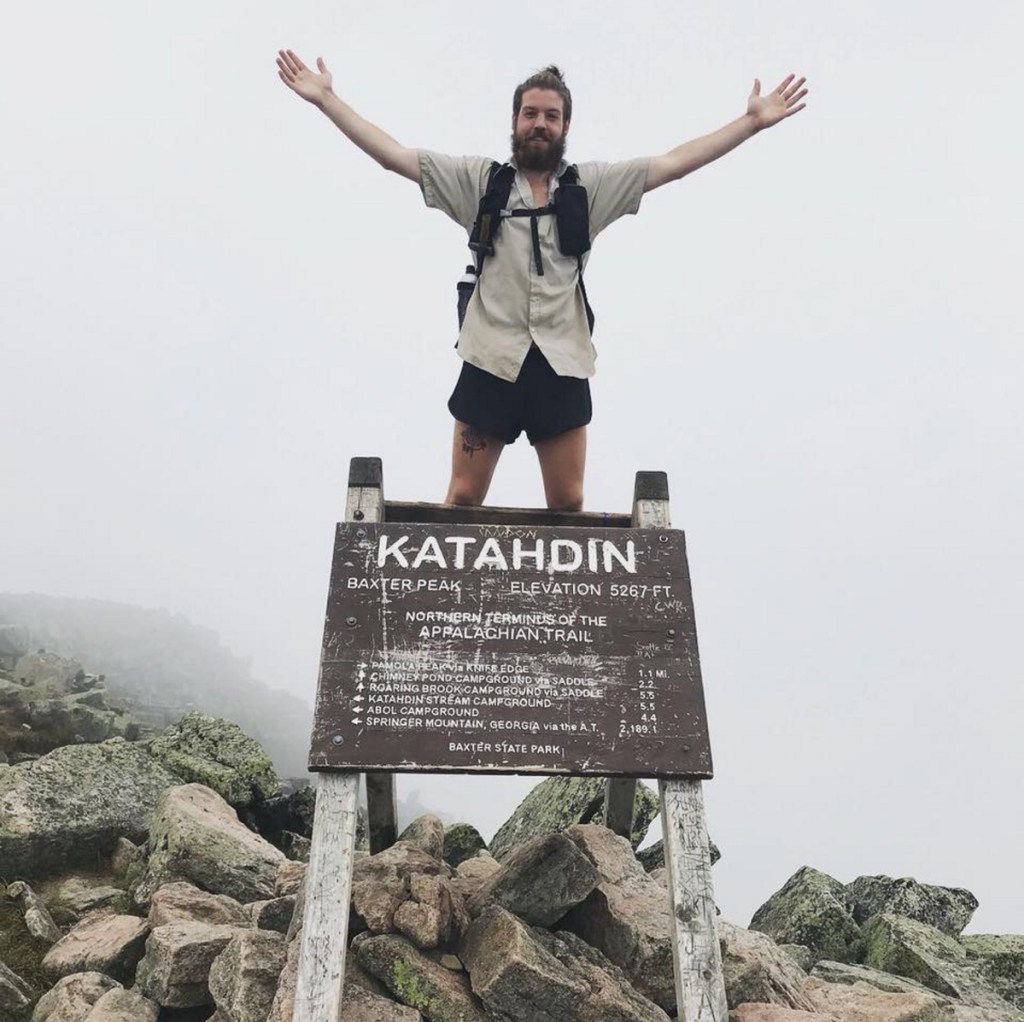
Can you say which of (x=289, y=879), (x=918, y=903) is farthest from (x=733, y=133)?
(x=918, y=903)

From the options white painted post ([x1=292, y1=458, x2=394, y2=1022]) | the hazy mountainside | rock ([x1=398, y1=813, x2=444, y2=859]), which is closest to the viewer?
white painted post ([x1=292, y1=458, x2=394, y2=1022])

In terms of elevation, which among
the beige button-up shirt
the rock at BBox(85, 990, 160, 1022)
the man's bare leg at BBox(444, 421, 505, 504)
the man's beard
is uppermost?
the man's beard

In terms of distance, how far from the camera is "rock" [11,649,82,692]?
Answer: 2446 cm

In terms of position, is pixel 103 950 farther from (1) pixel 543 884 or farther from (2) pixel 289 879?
(1) pixel 543 884

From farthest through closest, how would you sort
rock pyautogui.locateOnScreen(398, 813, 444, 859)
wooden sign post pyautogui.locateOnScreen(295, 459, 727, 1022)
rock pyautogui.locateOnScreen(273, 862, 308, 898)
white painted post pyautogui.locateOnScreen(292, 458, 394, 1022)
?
rock pyautogui.locateOnScreen(398, 813, 444, 859), rock pyautogui.locateOnScreen(273, 862, 308, 898), wooden sign post pyautogui.locateOnScreen(295, 459, 727, 1022), white painted post pyautogui.locateOnScreen(292, 458, 394, 1022)

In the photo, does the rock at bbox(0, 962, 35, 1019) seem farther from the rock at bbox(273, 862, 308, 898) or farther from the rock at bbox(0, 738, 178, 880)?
the rock at bbox(0, 738, 178, 880)

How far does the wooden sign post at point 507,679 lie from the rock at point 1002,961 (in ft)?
24.5

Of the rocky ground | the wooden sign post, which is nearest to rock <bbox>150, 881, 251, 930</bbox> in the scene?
the rocky ground

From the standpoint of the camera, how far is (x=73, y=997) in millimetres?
5762

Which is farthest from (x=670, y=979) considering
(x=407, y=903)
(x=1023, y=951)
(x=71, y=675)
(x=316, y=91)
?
(x=71, y=675)

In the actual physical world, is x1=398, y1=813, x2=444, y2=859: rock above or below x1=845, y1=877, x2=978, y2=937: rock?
above

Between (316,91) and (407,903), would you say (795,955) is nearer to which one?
(407,903)

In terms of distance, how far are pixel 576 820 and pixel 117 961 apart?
4484 millimetres

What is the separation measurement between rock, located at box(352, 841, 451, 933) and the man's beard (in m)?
4.88
